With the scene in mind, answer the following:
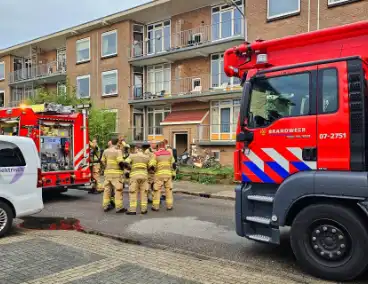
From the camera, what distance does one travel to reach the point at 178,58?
77.0ft

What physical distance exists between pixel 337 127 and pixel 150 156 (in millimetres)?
5186

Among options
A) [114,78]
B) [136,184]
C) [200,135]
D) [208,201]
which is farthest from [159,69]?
[136,184]

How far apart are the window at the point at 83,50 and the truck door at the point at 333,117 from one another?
82.6 feet

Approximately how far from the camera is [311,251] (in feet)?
14.9

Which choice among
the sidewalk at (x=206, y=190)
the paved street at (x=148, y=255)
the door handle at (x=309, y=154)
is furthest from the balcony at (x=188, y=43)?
the door handle at (x=309, y=154)

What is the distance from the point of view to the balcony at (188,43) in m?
20.3

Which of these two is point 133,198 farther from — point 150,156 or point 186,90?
point 186,90

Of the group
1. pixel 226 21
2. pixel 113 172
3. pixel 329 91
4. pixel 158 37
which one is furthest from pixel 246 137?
pixel 158 37

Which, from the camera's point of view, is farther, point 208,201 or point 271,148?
point 208,201

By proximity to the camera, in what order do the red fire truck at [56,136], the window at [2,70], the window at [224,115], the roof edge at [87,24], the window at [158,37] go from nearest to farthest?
the red fire truck at [56,136]
the window at [224,115]
the roof edge at [87,24]
the window at [158,37]
the window at [2,70]

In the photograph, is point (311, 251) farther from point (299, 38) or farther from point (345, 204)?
point (299, 38)

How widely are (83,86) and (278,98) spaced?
82.0 ft

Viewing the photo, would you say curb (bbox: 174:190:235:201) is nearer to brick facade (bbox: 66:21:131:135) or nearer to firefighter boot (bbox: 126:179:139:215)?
firefighter boot (bbox: 126:179:139:215)

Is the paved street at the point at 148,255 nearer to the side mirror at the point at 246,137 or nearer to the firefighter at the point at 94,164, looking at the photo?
the side mirror at the point at 246,137
